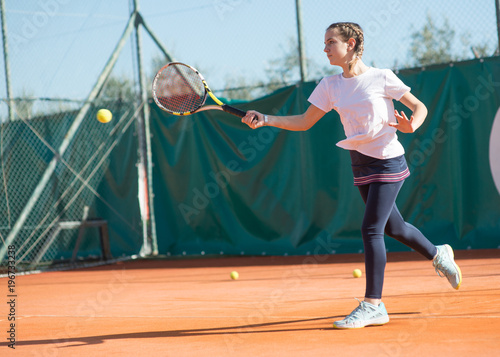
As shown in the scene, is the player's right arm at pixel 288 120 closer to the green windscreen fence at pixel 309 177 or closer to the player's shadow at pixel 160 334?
the player's shadow at pixel 160 334

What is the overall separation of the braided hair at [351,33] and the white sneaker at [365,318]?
4.34 ft

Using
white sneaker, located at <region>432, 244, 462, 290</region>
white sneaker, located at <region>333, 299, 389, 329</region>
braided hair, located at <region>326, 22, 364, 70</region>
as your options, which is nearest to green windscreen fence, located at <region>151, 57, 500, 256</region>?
white sneaker, located at <region>432, 244, 462, 290</region>

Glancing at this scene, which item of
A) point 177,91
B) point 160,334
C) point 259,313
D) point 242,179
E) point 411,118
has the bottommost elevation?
point 259,313

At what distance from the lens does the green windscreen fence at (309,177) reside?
7.29 m

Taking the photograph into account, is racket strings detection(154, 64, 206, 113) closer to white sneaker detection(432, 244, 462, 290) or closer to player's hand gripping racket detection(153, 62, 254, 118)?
player's hand gripping racket detection(153, 62, 254, 118)

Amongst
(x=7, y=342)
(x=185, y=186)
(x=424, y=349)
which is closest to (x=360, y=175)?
(x=424, y=349)

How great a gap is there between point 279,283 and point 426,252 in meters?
2.21

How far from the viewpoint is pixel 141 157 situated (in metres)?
9.01

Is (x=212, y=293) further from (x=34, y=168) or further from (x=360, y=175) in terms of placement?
(x=34, y=168)

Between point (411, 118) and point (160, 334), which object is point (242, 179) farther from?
point (411, 118)

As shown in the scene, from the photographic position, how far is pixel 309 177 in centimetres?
806

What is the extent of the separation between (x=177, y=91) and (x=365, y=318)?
2.51 metres

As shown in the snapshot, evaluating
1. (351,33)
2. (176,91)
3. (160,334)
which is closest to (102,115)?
(176,91)

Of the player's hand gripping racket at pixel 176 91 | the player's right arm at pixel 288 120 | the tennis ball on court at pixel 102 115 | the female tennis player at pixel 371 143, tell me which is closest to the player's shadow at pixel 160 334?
the female tennis player at pixel 371 143
